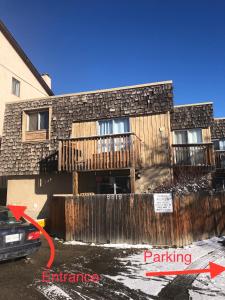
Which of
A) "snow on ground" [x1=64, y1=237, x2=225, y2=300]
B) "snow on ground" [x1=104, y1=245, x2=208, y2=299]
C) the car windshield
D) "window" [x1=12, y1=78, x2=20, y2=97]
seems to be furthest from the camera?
"window" [x1=12, y1=78, x2=20, y2=97]

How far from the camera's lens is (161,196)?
990 cm

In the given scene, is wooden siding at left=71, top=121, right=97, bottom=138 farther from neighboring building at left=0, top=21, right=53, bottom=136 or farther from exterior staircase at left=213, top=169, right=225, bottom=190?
exterior staircase at left=213, top=169, right=225, bottom=190

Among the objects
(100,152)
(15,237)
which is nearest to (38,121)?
(100,152)

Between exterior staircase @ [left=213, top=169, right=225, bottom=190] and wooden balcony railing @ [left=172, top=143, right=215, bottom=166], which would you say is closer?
wooden balcony railing @ [left=172, top=143, right=215, bottom=166]

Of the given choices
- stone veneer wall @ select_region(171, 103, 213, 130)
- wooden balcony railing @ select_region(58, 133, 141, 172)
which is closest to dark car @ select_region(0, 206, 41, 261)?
wooden balcony railing @ select_region(58, 133, 141, 172)

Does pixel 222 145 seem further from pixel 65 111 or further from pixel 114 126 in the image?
pixel 65 111

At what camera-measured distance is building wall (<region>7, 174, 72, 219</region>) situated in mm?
14727

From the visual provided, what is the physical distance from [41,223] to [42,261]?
463 cm

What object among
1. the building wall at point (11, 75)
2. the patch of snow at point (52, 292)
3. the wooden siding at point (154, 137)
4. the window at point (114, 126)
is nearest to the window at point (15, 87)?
the building wall at point (11, 75)

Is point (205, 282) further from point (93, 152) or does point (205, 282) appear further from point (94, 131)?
point (94, 131)

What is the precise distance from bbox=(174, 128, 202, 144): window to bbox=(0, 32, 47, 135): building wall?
1094 cm

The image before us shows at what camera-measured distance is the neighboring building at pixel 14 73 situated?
61.3 feet

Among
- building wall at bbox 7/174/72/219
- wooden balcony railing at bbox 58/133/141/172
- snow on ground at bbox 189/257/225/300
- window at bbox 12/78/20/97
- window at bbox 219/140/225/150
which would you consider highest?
window at bbox 12/78/20/97

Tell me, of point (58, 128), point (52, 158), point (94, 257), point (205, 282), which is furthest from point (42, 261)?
point (58, 128)
